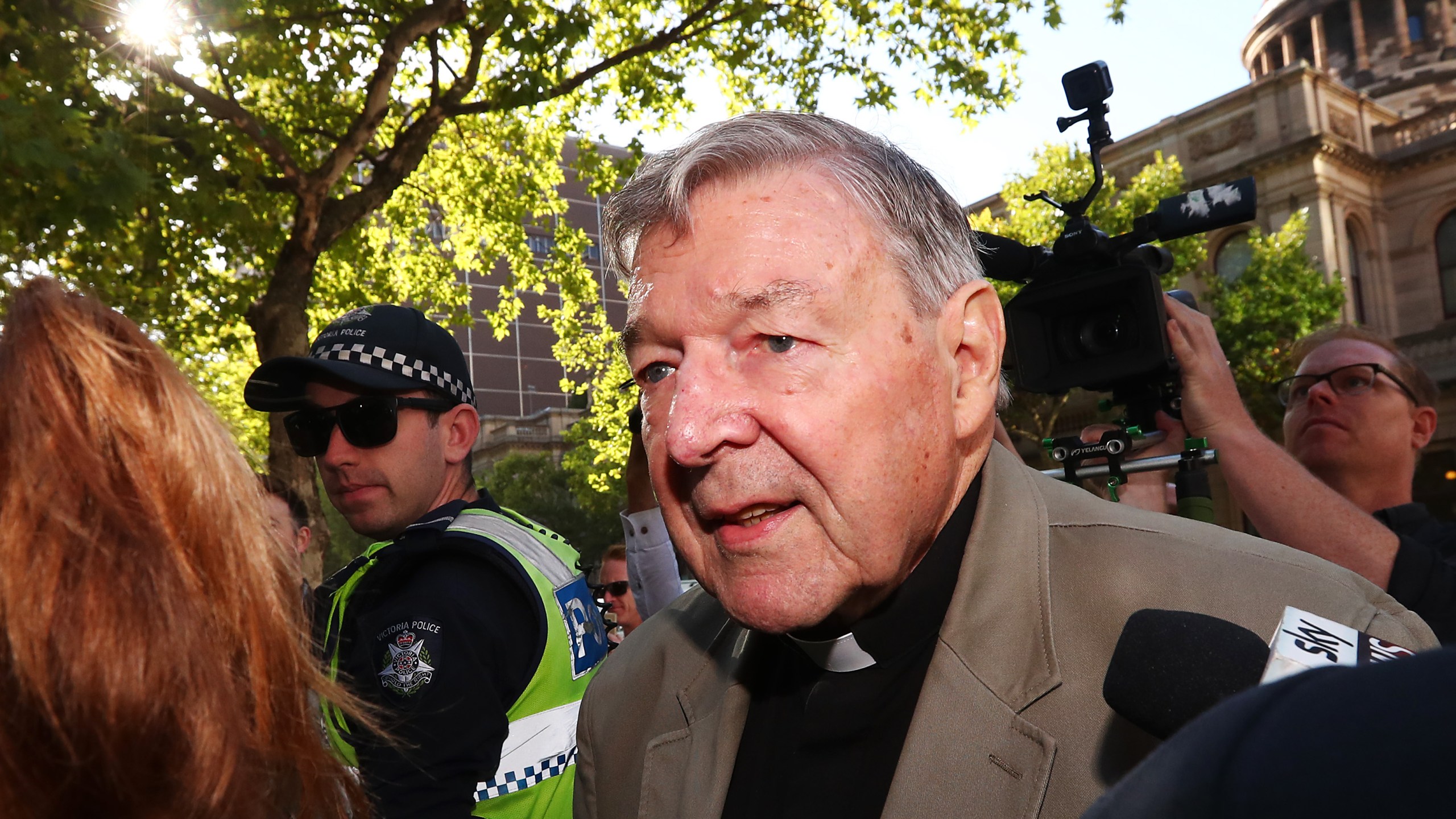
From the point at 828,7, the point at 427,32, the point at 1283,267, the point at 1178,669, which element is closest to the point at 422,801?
the point at 1178,669

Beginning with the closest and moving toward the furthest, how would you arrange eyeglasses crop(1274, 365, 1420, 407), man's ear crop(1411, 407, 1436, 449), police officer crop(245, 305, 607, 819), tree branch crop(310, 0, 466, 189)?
1. police officer crop(245, 305, 607, 819)
2. eyeglasses crop(1274, 365, 1420, 407)
3. man's ear crop(1411, 407, 1436, 449)
4. tree branch crop(310, 0, 466, 189)

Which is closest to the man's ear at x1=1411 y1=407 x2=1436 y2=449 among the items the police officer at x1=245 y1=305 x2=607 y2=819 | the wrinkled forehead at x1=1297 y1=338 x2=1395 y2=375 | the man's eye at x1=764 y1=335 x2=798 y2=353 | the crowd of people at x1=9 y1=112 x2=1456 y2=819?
the wrinkled forehead at x1=1297 y1=338 x2=1395 y2=375

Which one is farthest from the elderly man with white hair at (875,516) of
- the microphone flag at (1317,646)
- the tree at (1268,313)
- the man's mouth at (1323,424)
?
the tree at (1268,313)

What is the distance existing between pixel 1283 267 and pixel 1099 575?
2744 cm

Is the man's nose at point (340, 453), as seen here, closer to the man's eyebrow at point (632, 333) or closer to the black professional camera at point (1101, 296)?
the man's eyebrow at point (632, 333)

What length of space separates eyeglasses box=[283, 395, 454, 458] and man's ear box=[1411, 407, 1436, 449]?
3.25 metres

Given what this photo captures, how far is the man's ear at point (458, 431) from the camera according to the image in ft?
11.0

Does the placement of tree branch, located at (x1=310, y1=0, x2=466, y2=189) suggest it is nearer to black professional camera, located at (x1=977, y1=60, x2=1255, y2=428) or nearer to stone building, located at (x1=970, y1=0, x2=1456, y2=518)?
black professional camera, located at (x1=977, y1=60, x2=1255, y2=428)

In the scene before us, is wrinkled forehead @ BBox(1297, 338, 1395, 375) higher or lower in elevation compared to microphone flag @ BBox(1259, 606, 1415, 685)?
higher

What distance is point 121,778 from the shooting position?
104cm

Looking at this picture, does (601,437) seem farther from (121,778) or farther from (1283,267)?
(121,778)

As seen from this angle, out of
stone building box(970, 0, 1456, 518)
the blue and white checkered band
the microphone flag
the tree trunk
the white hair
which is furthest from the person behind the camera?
stone building box(970, 0, 1456, 518)

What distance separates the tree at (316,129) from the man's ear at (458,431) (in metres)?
4.08

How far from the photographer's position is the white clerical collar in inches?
80.3
